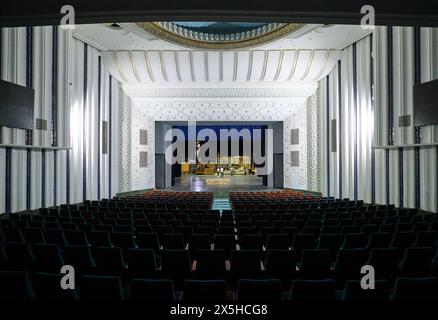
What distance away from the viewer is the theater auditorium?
4.12m

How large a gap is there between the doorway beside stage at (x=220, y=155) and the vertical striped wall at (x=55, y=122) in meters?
6.28

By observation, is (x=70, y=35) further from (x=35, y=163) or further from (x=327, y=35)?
(x=327, y=35)

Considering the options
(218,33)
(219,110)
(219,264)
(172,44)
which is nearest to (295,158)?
(219,110)

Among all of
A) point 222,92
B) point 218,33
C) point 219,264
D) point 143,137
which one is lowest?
point 219,264

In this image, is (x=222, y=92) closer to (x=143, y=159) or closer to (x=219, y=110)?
(x=219, y=110)

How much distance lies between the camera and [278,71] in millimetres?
18875

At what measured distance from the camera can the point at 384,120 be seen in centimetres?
1288

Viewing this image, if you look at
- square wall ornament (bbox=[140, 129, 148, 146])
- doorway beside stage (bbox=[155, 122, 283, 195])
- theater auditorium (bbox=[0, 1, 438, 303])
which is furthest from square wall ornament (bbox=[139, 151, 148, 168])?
doorway beside stage (bbox=[155, 122, 283, 195])

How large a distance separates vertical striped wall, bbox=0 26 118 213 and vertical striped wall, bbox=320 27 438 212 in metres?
13.5

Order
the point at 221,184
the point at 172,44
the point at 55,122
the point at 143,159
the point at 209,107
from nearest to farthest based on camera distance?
the point at 55,122, the point at 172,44, the point at 209,107, the point at 143,159, the point at 221,184

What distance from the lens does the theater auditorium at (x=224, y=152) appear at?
13.5 feet

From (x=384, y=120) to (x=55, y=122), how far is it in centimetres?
1383

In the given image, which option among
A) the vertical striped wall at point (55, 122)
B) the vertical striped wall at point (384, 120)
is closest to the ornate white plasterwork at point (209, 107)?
the vertical striped wall at point (55, 122)
